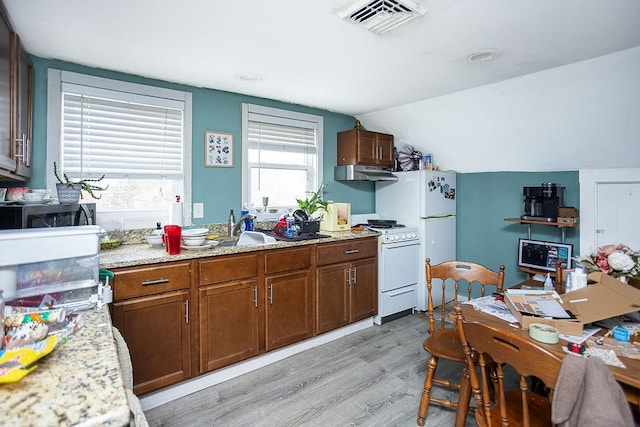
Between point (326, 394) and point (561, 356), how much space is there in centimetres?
157

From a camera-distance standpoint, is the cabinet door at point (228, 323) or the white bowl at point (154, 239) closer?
the cabinet door at point (228, 323)

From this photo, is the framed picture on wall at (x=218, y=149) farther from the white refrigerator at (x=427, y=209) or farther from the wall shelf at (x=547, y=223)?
the wall shelf at (x=547, y=223)

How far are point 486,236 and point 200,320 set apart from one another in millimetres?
3106

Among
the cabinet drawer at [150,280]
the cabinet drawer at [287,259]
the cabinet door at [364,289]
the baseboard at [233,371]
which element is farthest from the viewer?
the cabinet door at [364,289]

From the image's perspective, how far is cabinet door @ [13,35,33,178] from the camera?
1.90 m

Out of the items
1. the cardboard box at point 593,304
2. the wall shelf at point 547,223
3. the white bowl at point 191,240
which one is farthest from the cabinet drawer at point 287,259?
the wall shelf at point 547,223

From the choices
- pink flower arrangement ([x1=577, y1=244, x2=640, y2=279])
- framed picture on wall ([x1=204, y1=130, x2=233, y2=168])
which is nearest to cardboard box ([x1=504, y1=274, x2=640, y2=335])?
pink flower arrangement ([x1=577, y1=244, x2=640, y2=279])

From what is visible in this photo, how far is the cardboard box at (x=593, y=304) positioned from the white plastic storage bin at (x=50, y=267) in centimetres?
184

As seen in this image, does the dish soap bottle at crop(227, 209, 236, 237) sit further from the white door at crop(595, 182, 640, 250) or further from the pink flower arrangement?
the white door at crop(595, 182, 640, 250)

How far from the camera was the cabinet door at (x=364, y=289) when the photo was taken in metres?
3.22

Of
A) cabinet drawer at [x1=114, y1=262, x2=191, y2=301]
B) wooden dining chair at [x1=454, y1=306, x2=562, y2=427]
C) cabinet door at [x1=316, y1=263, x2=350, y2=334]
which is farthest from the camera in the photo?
cabinet door at [x1=316, y1=263, x2=350, y2=334]

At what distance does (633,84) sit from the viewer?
2342 mm

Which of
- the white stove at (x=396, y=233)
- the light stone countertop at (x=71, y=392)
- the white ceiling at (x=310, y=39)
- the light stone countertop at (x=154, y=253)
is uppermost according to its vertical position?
the white ceiling at (x=310, y=39)

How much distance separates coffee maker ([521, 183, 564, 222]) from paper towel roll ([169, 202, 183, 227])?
124 inches
